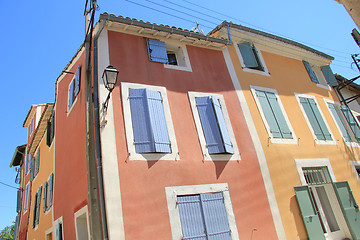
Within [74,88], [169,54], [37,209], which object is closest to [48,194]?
[37,209]

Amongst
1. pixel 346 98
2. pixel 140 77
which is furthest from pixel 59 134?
pixel 346 98

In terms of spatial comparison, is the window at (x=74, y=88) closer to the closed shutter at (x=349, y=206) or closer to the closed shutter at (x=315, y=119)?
the closed shutter at (x=315, y=119)

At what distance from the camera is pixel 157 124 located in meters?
7.01

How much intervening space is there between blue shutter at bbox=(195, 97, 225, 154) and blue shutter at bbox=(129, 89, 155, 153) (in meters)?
1.64

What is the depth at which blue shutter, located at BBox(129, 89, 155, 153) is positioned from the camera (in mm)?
6566

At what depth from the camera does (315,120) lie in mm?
10672

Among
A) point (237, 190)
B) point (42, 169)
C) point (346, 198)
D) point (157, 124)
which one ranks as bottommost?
point (346, 198)

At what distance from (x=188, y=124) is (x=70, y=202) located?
12.4ft

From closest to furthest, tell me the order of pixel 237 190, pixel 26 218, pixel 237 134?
pixel 237 190 → pixel 237 134 → pixel 26 218

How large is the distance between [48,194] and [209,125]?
6.14 meters

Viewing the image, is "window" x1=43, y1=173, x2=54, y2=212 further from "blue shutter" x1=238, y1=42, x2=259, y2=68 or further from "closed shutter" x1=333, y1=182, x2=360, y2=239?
"closed shutter" x1=333, y1=182, x2=360, y2=239

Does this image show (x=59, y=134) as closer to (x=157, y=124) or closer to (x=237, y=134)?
(x=157, y=124)

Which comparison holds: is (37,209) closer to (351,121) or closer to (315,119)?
(315,119)

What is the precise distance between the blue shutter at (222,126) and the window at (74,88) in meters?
3.99
